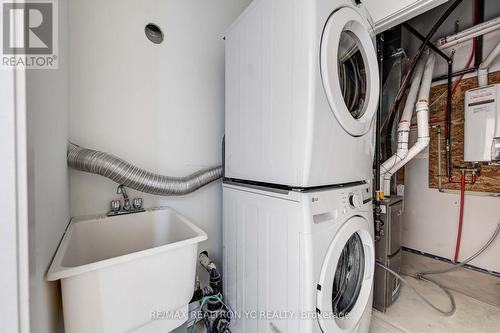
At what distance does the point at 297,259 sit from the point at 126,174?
37.7 inches

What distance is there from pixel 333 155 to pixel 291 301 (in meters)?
0.67

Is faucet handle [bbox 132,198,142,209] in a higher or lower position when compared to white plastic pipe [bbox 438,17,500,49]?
lower

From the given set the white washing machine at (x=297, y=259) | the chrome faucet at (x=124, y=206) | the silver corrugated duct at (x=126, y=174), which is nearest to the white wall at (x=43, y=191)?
the silver corrugated duct at (x=126, y=174)

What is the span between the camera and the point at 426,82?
1908 millimetres

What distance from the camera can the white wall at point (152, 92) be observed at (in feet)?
3.65

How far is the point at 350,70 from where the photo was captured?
1.18 meters

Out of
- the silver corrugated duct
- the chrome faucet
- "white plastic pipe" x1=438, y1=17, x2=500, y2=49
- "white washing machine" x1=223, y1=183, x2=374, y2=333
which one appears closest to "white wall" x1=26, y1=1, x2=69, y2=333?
the silver corrugated duct

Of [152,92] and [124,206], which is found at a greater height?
[152,92]

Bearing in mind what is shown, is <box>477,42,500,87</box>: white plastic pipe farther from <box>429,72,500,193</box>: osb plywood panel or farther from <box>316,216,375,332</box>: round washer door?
<box>316,216,375,332</box>: round washer door

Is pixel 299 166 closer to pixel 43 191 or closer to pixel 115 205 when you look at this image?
pixel 43 191

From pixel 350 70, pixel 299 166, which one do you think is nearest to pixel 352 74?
pixel 350 70

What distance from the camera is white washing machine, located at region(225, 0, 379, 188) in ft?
2.74

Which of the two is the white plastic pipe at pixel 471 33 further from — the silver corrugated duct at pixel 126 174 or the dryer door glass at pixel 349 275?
the silver corrugated duct at pixel 126 174

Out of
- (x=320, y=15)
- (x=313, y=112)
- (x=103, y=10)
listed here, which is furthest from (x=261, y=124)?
(x=103, y=10)
